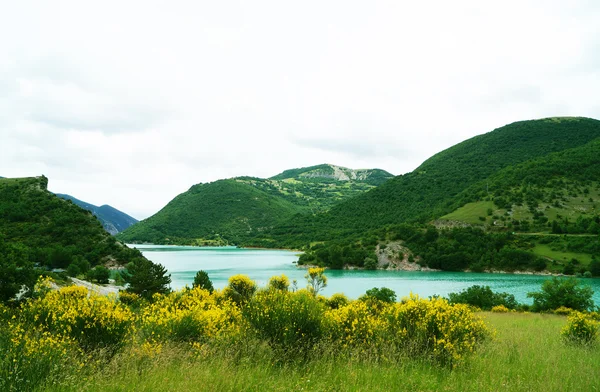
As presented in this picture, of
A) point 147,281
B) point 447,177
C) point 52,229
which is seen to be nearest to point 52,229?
point 52,229

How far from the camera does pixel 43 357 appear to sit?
18.2 ft

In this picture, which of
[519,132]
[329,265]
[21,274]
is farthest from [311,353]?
[519,132]

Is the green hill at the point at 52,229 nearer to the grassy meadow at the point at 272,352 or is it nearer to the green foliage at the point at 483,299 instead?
the green foliage at the point at 483,299

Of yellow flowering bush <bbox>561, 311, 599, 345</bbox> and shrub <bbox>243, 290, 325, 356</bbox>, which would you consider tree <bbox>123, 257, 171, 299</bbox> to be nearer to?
shrub <bbox>243, 290, 325, 356</bbox>

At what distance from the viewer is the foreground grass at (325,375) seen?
18.5 ft

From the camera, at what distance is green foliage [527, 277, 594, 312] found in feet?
113

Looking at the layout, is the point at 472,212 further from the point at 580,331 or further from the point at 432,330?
the point at 432,330

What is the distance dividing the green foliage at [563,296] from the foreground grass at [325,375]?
106 feet

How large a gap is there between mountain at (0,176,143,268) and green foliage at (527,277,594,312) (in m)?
61.5

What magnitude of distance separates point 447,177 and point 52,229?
14017 centimetres

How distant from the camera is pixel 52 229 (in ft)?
258

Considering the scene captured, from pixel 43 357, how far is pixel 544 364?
9.10 m

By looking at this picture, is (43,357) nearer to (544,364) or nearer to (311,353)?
(311,353)

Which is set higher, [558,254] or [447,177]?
Answer: [447,177]
